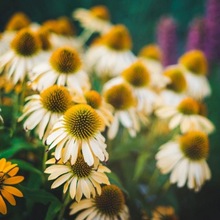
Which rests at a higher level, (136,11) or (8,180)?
(8,180)

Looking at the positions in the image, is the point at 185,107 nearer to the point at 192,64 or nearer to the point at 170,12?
the point at 192,64

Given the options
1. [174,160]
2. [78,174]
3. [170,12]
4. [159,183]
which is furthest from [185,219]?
[170,12]

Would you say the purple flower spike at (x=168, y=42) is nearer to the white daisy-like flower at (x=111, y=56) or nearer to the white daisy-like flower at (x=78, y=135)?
the white daisy-like flower at (x=111, y=56)

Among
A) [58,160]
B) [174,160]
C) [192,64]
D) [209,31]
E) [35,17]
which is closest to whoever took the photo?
[58,160]

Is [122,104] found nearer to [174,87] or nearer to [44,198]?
[174,87]

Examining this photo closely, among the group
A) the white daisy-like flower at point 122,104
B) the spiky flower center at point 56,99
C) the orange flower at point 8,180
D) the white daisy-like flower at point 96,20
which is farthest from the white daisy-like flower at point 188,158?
the white daisy-like flower at point 96,20

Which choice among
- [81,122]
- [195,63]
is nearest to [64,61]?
[81,122]
